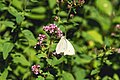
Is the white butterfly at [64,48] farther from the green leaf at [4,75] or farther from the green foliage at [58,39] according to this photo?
the green leaf at [4,75]

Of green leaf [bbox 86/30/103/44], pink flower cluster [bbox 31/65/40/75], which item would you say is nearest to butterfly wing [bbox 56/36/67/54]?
pink flower cluster [bbox 31/65/40/75]

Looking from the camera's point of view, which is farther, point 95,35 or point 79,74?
point 95,35

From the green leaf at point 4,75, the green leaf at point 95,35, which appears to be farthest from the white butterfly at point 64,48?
the green leaf at point 95,35

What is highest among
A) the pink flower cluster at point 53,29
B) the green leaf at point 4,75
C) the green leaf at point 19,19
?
the green leaf at point 19,19

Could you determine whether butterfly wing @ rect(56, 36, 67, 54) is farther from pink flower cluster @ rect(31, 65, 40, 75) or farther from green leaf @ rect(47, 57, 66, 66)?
pink flower cluster @ rect(31, 65, 40, 75)

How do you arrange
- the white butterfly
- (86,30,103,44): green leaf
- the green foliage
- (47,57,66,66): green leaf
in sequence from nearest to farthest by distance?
the white butterfly < (47,57,66,66): green leaf < the green foliage < (86,30,103,44): green leaf

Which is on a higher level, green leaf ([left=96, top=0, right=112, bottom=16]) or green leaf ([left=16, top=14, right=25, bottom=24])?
green leaf ([left=16, top=14, right=25, bottom=24])

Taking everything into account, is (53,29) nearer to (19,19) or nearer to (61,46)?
(61,46)

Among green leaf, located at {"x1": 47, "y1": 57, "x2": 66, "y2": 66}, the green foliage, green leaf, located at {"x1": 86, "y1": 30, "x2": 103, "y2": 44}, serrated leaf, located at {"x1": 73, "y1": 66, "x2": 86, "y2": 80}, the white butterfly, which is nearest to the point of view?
the white butterfly

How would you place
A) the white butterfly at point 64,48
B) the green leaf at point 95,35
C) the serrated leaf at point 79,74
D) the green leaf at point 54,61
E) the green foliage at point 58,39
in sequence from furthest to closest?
the green leaf at point 95,35 < the serrated leaf at point 79,74 < the green foliage at point 58,39 < the green leaf at point 54,61 < the white butterfly at point 64,48

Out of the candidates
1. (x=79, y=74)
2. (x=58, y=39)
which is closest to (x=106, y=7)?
(x=79, y=74)
